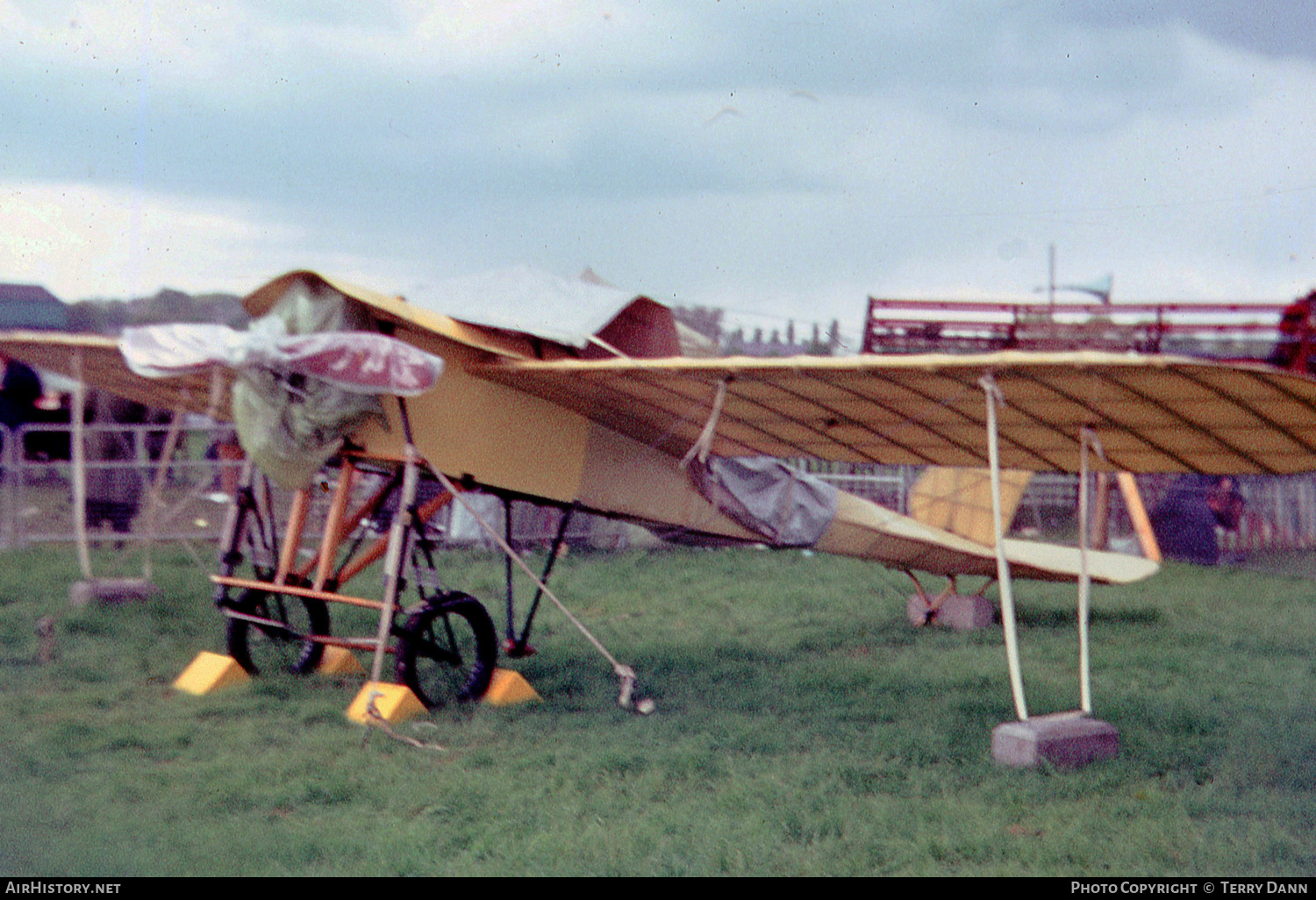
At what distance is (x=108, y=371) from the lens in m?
7.85

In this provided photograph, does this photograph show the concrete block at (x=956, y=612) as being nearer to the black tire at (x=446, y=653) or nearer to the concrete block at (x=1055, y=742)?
the concrete block at (x=1055, y=742)

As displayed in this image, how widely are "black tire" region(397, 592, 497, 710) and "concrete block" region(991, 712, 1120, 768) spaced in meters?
3.02

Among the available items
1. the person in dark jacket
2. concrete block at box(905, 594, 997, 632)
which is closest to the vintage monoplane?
concrete block at box(905, 594, 997, 632)

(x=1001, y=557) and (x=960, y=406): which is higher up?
(x=960, y=406)

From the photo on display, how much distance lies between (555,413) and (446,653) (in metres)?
1.71

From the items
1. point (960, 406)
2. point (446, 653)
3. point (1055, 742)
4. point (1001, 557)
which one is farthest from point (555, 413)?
point (1055, 742)

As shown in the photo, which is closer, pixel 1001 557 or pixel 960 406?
pixel 1001 557

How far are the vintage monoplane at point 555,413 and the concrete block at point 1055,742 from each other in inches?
5.9

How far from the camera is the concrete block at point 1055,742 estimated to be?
5.38 meters

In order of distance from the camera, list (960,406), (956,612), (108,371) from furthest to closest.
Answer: (956,612)
(108,371)
(960,406)

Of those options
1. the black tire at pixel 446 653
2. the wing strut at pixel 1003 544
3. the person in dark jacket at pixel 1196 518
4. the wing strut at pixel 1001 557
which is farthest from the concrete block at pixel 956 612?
the person in dark jacket at pixel 1196 518

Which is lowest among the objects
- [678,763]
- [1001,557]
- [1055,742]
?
[678,763]

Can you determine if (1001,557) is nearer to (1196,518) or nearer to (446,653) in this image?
(446,653)

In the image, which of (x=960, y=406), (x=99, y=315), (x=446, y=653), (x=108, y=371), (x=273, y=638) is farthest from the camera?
(x=108, y=371)
